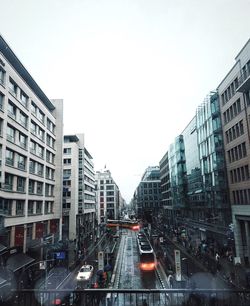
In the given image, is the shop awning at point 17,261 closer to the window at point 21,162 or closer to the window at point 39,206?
the window at point 39,206

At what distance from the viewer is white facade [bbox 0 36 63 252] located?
36.7m

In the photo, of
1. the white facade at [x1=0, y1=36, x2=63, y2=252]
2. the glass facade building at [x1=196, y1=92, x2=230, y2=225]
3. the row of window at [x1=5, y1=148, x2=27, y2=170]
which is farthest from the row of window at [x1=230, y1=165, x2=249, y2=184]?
the row of window at [x1=5, y1=148, x2=27, y2=170]

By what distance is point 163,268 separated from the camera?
41.4m

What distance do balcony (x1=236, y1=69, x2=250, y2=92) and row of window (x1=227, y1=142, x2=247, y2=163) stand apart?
7736 mm

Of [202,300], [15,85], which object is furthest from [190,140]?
[202,300]

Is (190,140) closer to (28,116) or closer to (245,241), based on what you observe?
(245,241)

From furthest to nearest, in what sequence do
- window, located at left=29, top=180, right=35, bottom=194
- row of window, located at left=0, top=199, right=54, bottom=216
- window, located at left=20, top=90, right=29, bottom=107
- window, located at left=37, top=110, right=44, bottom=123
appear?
window, located at left=37, top=110, right=44, bottom=123
window, located at left=29, top=180, right=35, bottom=194
window, located at left=20, top=90, right=29, bottom=107
row of window, located at left=0, top=199, right=54, bottom=216


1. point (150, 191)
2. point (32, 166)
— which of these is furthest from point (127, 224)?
point (150, 191)

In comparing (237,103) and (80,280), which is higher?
(237,103)

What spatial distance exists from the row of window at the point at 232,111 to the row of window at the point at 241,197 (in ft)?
38.2

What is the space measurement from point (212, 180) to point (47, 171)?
106 feet

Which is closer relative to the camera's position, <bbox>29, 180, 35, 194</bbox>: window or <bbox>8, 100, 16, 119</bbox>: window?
<bbox>8, 100, 16, 119</bbox>: window

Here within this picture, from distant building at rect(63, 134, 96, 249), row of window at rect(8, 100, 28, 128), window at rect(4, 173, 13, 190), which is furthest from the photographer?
distant building at rect(63, 134, 96, 249)

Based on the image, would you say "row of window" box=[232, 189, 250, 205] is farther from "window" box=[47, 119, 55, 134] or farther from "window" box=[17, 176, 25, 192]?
"window" box=[47, 119, 55, 134]
